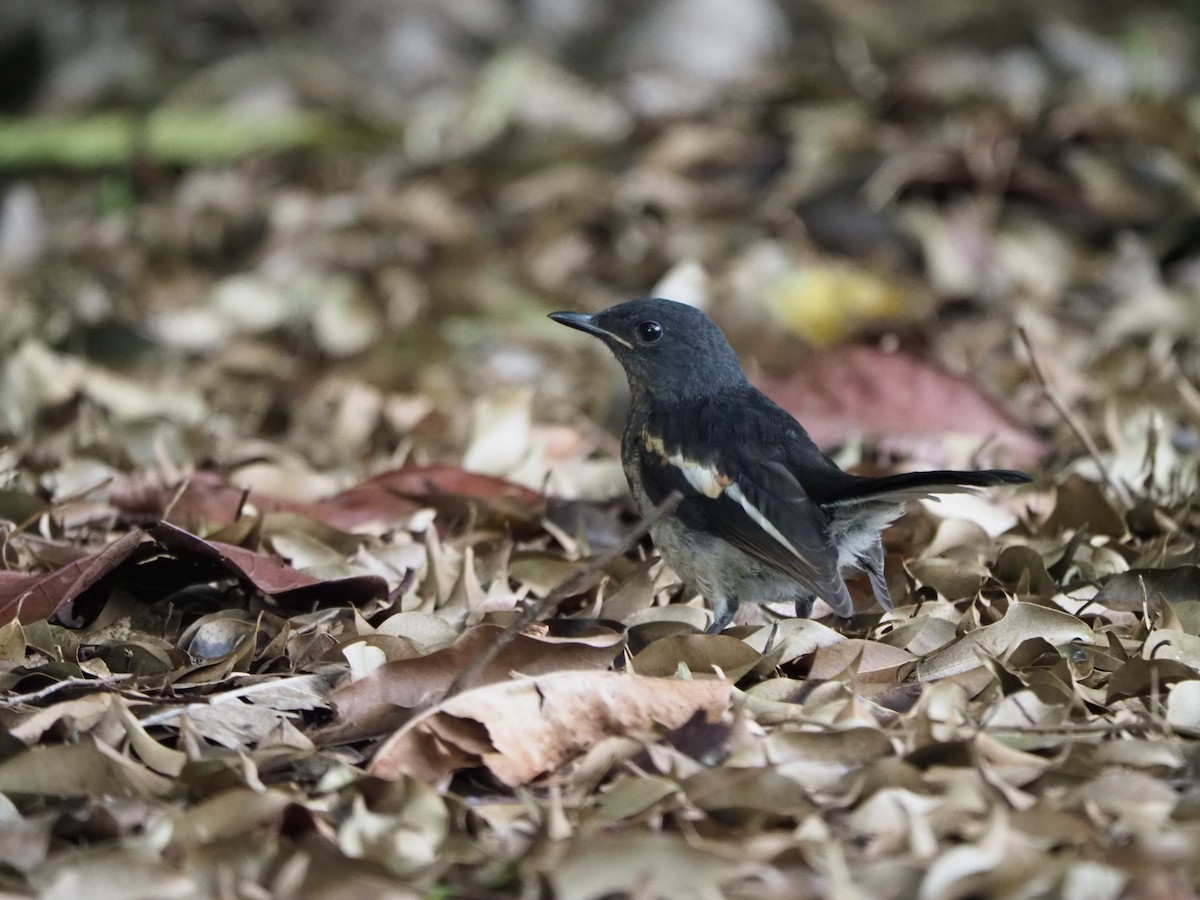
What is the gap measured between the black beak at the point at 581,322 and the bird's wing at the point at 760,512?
61cm

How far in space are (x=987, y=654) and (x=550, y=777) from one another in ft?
3.59

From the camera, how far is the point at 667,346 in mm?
4734

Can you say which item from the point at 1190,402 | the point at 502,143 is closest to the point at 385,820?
the point at 1190,402

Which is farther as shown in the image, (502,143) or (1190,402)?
(502,143)

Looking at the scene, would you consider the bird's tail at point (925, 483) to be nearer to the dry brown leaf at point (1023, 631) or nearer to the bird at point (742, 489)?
the bird at point (742, 489)

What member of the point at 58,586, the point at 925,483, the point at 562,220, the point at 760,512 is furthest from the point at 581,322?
the point at 562,220

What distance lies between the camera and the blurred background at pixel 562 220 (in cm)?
571

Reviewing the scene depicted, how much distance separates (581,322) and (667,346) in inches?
11.3

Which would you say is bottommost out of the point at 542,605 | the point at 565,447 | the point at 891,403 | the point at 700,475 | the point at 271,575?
the point at 565,447

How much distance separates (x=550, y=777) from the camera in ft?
10.1

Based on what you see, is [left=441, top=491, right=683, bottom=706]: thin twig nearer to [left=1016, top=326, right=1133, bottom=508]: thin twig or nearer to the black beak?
the black beak

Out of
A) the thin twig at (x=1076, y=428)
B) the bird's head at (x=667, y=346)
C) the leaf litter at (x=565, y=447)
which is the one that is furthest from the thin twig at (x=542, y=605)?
the thin twig at (x=1076, y=428)

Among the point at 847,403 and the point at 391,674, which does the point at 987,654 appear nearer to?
the point at 391,674

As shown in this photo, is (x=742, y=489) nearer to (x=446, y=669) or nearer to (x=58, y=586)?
(x=446, y=669)
